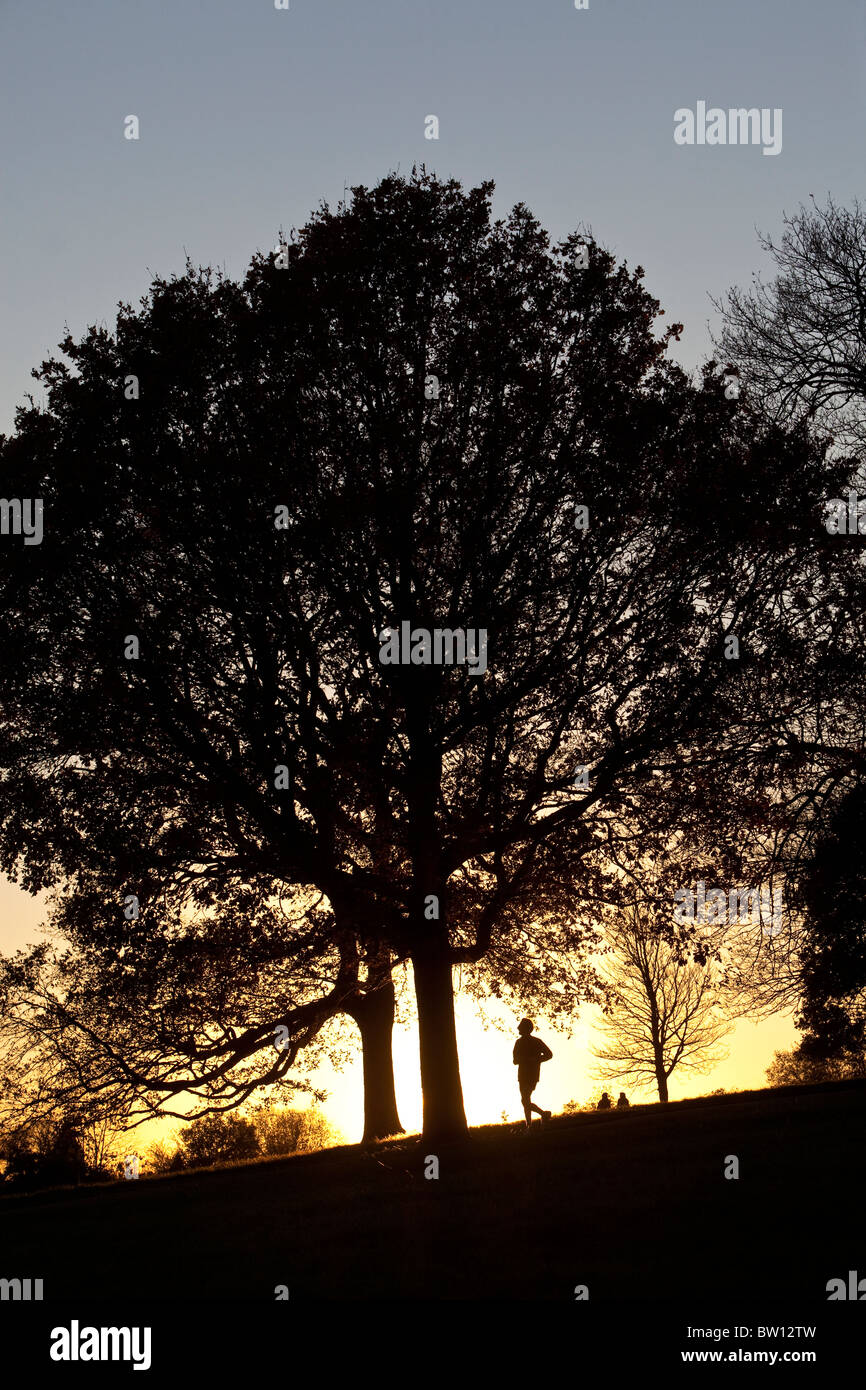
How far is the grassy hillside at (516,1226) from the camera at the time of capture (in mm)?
9719

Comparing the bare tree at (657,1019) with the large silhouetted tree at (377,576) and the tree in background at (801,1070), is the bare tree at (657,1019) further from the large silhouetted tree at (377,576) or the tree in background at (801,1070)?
the large silhouetted tree at (377,576)

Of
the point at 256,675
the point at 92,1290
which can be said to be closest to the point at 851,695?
the point at 256,675

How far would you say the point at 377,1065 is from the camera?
98.7 feet

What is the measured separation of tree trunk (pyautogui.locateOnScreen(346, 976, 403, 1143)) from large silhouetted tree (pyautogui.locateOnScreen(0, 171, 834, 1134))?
10.3 m

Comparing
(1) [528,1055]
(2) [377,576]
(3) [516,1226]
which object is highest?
(2) [377,576]

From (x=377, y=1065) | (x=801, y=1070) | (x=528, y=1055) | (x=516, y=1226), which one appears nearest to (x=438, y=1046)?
(x=528, y=1055)

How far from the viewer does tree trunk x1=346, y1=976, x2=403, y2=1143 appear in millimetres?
29609

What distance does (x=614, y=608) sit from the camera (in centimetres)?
1961

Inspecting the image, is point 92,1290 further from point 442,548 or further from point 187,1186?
point 442,548

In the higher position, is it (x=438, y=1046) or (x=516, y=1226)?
(x=438, y=1046)

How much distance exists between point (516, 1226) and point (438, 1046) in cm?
773

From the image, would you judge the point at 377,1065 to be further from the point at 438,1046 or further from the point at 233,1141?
the point at 438,1046

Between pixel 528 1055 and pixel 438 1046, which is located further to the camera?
pixel 528 1055

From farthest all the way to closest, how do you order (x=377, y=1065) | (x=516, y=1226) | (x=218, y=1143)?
1. (x=218, y=1143)
2. (x=377, y=1065)
3. (x=516, y=1226)
